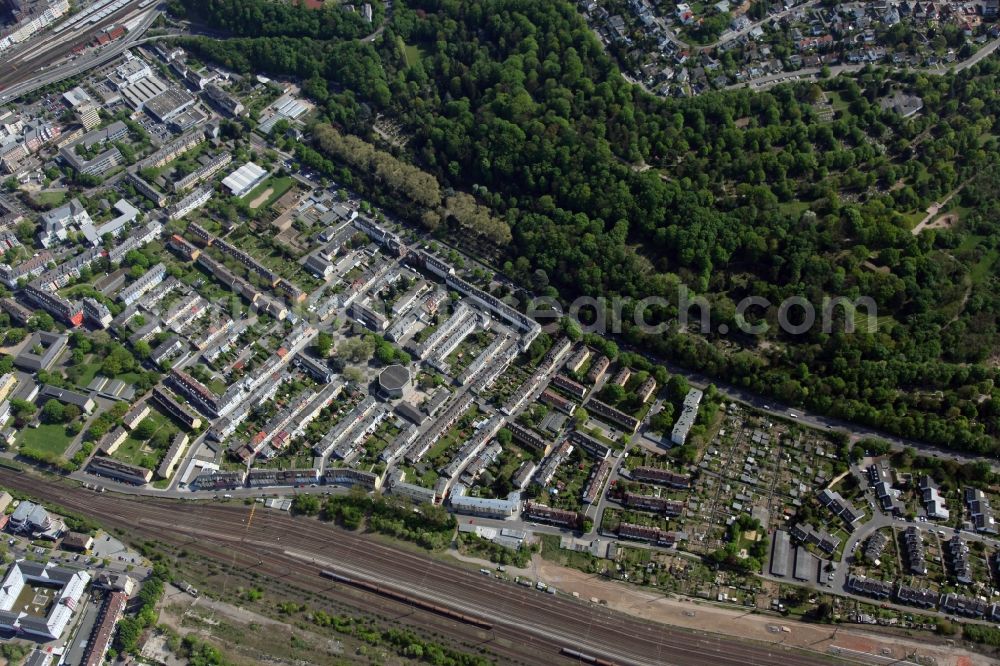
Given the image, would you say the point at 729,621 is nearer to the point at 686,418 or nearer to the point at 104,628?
the point at 686,418

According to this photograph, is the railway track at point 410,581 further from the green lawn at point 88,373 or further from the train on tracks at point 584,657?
the green lawn at point 88,373

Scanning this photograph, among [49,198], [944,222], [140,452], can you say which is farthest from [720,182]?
[49,198]

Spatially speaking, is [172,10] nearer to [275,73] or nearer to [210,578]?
[275,73]

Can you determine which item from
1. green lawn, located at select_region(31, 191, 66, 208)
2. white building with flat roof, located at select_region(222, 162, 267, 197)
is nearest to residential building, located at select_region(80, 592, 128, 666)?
white building with flat roof, located at select_region(222, 162, 267, 197)

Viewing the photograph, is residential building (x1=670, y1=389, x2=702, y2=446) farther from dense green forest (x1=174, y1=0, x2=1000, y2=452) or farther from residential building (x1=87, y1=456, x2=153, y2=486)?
residential building (x1=87, y1=456, x2=153, y2=486)

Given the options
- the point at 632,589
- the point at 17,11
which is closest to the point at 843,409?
the point at 632,589

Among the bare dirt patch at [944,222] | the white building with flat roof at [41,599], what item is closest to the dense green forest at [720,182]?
the bare dirt patch at [944,222]
